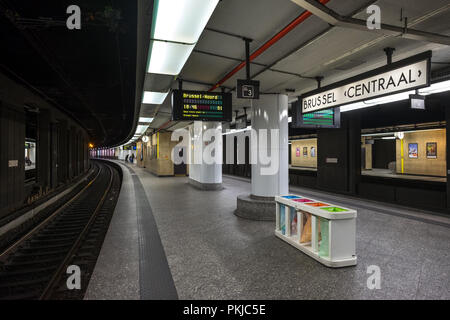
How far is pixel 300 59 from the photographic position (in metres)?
4.63

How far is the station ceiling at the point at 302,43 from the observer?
3086 millimetres

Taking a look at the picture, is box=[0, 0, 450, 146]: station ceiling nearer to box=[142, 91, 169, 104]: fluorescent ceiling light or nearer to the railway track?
box=[142, 91, 169, 104]: fluorescent ceiling light

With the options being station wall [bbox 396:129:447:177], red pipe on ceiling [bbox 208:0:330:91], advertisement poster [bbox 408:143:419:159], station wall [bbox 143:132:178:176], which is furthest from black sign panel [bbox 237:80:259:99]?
advertisement poster [bbox 408:143:419:159]

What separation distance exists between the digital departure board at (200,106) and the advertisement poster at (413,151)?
1409cm

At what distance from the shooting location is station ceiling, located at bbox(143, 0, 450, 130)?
10.1 ft

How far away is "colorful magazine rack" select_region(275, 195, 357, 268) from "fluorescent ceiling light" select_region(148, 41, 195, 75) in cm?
310

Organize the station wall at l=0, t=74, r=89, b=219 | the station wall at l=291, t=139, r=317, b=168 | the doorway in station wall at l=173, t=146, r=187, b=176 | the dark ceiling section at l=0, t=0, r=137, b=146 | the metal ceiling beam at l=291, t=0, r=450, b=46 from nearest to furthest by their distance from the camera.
A: the metal ceiling beam at l=291, t=0, r=450, b=46 → the dark ceiling section at l=0, t=0, r=137, b=146 → the station wall at l=0, t=74, r=89, b=219 → the doorway in station wall at l=173, t=146, r=187, b=176 → the station wall at l=291, t=139, r=317, b=168

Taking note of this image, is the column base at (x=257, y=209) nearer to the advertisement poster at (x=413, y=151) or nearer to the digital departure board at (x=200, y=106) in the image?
the digital departure board at (x=200, y=106)

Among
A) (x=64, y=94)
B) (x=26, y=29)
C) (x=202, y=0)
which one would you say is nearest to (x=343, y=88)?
(x=202, y=0)

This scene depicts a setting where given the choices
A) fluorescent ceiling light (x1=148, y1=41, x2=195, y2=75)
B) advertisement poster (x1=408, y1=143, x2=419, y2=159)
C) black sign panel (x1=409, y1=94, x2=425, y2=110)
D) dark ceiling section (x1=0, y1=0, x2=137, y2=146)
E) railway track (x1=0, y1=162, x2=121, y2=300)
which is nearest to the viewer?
railway track (x1=0, y1=162, x2=121, y2=300)

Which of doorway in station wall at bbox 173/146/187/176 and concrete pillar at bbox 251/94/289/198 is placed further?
doorway in station wall at bbox 173/146/187/176

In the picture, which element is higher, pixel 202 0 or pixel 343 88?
pixel 202 0
